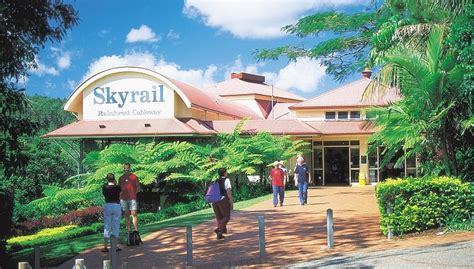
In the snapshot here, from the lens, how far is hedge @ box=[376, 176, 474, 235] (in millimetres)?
12992

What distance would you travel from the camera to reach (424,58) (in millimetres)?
15422

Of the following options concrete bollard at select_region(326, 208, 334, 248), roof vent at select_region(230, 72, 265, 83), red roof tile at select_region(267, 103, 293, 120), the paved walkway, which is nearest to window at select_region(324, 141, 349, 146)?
red roof tile at select_region(267, 103, 293, 120)

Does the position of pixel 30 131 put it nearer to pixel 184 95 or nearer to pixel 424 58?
pixel 424 58

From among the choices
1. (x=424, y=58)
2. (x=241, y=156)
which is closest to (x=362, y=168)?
(x=241, y=156)

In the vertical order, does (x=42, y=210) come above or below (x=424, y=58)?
below

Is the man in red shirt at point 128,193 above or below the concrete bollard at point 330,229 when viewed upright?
above

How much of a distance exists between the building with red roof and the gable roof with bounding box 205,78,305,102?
413 inches

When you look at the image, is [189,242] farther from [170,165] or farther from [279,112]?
[279,112]

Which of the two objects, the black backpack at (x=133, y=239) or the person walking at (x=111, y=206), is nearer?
the person walking at (x=111, y=206)

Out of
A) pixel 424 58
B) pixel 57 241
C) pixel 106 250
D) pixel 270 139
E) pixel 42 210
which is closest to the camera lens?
pixel 106 250

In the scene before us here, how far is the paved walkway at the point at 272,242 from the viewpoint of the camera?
11711mm

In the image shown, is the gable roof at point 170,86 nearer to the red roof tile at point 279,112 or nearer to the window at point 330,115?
the window at point 330,115

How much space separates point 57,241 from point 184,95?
1568 centimetres

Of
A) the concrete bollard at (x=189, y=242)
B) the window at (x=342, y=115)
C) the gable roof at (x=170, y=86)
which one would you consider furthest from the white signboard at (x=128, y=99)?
the concrete bollard at (x=189, y=242)
